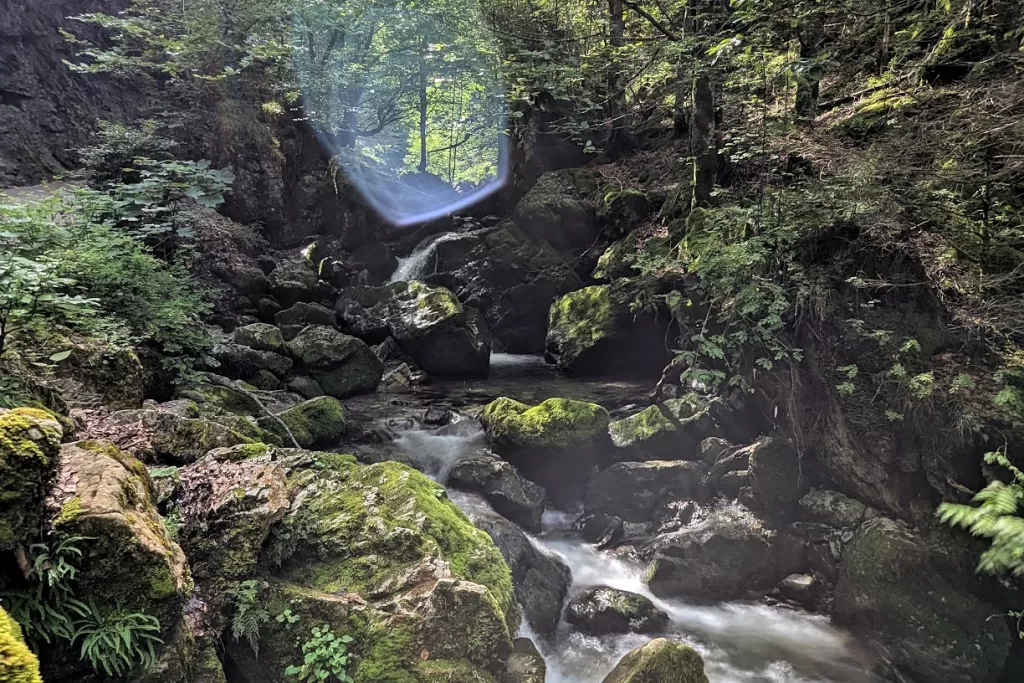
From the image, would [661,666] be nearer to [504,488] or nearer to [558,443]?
[504,488]

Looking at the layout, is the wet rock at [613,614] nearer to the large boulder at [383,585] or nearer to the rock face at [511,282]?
the large boulder at [383,585]

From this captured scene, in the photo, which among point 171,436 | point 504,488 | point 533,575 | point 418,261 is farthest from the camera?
point 418,261

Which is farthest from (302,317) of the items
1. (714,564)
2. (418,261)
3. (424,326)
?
(714,564)

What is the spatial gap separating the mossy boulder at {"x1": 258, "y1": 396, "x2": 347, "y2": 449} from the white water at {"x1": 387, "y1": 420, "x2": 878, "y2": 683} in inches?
120

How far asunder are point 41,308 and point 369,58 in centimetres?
1602

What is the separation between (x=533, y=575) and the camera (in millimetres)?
5766

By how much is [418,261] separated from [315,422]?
35.0 ft

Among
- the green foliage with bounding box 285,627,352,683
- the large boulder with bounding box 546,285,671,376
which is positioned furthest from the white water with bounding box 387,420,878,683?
the large boulder with bounding box 546,285,671,376

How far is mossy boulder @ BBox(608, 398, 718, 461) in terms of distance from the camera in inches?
329

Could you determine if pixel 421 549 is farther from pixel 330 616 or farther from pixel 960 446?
pixel 960 446

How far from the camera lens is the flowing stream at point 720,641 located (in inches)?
201

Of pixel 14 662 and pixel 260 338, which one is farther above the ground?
pixel 14 662

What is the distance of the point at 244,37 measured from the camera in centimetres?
1486

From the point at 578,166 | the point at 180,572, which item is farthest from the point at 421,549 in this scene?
the point at 578,166
